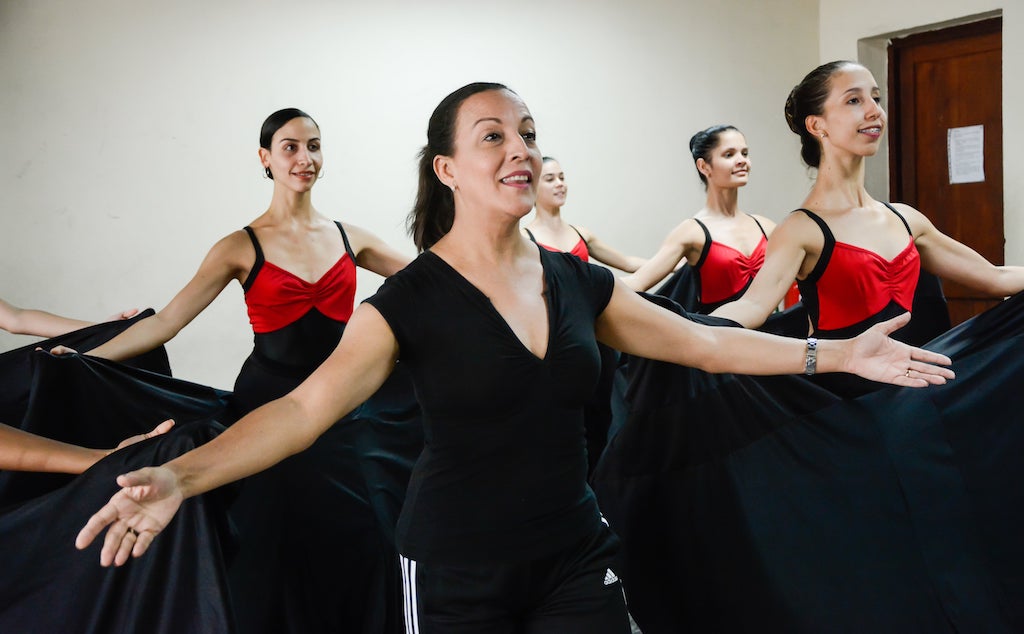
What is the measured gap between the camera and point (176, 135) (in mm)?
5055

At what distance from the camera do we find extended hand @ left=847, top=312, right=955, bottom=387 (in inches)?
67.4

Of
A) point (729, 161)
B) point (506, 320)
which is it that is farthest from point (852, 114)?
point (729, 161)

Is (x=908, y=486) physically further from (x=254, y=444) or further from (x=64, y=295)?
(x=64, y=295)

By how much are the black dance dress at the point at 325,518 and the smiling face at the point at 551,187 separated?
2449mm

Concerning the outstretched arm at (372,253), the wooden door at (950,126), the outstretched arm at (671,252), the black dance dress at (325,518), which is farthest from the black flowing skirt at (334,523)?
the wooden door at (950,126)

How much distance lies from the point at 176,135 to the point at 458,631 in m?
4.17

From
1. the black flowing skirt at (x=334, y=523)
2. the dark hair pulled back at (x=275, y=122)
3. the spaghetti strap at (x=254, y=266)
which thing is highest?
the dark hair pulled back at (x=275, y=122)

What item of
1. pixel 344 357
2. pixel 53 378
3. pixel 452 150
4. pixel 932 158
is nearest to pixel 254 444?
pixel 344 357

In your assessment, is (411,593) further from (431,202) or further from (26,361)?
(26,361)

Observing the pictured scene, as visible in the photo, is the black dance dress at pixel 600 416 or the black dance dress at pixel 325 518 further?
the black dance dress at pixel 600 416

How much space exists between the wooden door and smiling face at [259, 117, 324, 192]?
4.06 meters

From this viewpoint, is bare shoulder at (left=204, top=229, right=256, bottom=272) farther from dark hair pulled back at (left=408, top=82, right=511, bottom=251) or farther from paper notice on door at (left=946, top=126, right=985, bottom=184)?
paper notice on door at (left=946, top=126, right=985, bottom=184)

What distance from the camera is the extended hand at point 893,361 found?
171 centimetres

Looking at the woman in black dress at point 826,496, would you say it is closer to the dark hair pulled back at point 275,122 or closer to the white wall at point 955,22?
the dark hair pulled back at point 275,122
